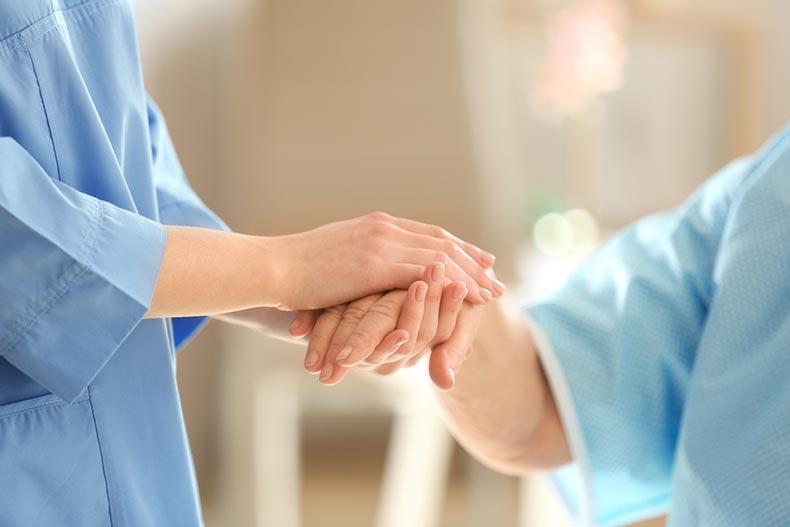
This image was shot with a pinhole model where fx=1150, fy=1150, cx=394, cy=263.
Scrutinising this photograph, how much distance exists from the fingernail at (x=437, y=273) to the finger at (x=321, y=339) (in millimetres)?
85

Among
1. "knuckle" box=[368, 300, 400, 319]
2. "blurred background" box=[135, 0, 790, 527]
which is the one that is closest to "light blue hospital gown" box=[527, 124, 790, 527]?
"knuckle" box=[368, 300, 400, 319]

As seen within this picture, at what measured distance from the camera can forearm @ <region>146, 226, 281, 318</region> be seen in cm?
81

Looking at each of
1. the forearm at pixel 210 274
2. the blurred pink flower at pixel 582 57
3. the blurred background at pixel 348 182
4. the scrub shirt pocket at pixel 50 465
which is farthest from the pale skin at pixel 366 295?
the blurred pink flower at pixel 582 57

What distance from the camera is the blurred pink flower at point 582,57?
2787 millimetres

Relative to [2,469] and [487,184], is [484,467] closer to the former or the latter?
[487,184]

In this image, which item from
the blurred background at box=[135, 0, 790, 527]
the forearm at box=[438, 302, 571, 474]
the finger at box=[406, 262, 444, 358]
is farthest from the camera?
the blurred background at box=[135, 0, 790, 527]

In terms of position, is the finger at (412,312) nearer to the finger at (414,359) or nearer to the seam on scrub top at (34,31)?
the finger at (414,359)

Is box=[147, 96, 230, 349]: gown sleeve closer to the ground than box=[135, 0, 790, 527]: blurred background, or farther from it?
farther from it

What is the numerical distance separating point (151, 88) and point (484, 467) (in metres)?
1.13

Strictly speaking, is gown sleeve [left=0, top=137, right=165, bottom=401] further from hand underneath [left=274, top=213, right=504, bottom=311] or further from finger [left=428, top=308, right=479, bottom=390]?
finger [left=428, top=308, right=479, bottom=390]

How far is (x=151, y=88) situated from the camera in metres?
2.51

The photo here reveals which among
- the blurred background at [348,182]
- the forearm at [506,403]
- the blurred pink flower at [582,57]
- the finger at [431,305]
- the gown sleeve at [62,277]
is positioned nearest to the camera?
the gown sleeve at [62,277]

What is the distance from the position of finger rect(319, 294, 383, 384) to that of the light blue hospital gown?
29 centimetres

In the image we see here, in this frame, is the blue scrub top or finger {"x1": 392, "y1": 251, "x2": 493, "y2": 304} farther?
finger {"x1": 392, "y1": 251, "x2": 493, "y2": 304}
